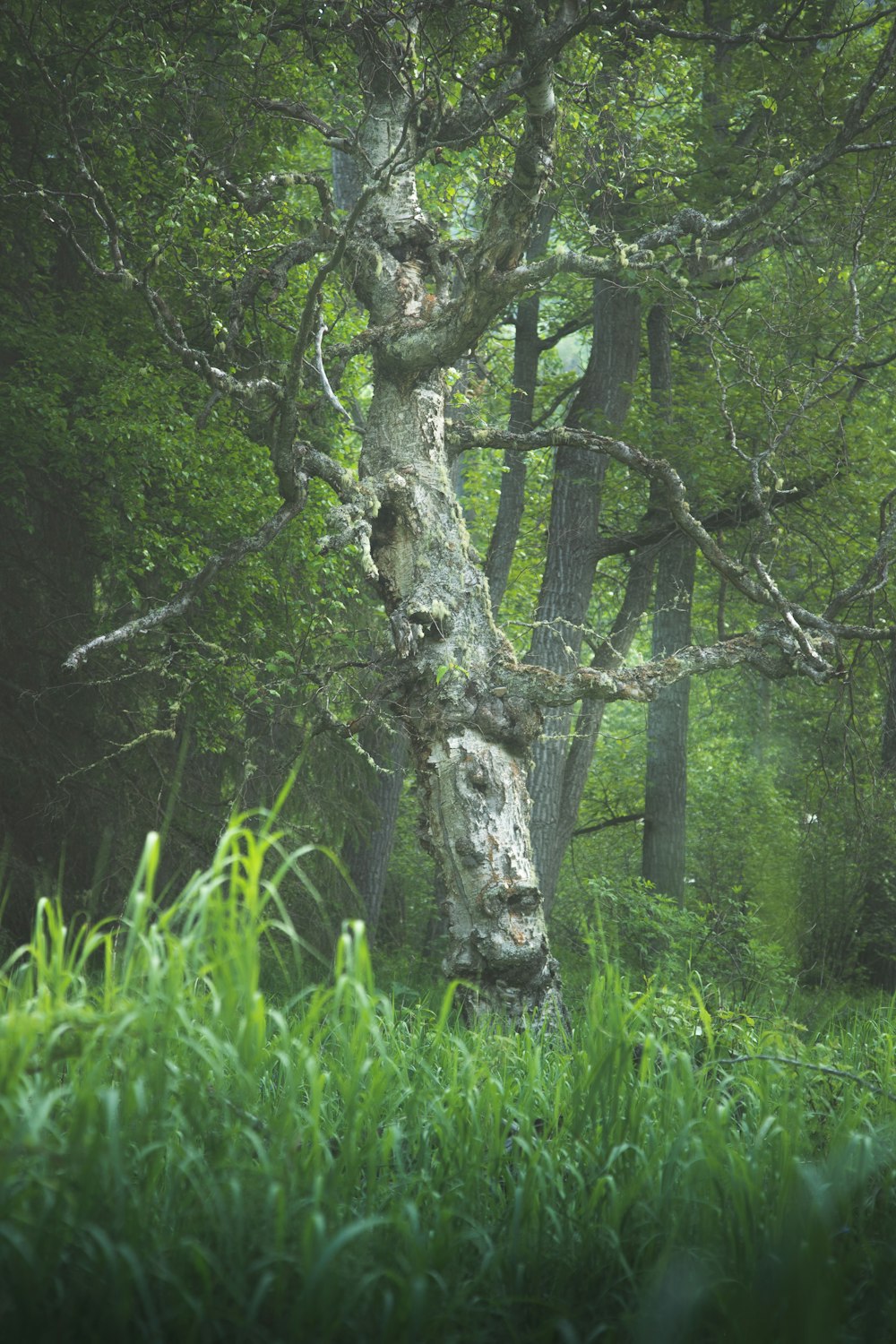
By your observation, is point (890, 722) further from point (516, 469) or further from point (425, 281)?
point (425, 281)

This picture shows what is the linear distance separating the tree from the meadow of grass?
107 inches

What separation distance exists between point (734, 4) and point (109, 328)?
20.4 feet

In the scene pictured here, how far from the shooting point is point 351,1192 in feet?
7.77

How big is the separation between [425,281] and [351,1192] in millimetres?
5837

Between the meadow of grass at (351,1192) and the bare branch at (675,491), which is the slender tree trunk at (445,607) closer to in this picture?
the bare branch at (675,491)

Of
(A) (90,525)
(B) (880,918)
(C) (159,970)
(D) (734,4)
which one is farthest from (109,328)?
(B) (880,918)

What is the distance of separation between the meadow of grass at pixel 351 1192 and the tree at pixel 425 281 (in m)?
2.73

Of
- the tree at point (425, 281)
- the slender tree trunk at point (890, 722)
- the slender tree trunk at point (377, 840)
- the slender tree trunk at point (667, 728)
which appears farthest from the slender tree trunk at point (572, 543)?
the tree at point (425, 281)

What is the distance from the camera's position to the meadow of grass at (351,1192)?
1.81 metres

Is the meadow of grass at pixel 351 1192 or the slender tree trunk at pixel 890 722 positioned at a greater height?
the slender tree trunk at pixel 890 722

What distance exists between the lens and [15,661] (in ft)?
27.0

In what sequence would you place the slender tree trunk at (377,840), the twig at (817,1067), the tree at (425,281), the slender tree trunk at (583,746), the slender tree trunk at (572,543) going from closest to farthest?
the twig at (817,1067)
the tree at (425,281)
the slender tree trunk at (572,543)
the slender tree trunk at (583,746)
the slender tree trunk at (377,840)

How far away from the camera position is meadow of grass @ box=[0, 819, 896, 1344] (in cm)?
181

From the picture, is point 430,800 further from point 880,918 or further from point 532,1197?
point 880,918
